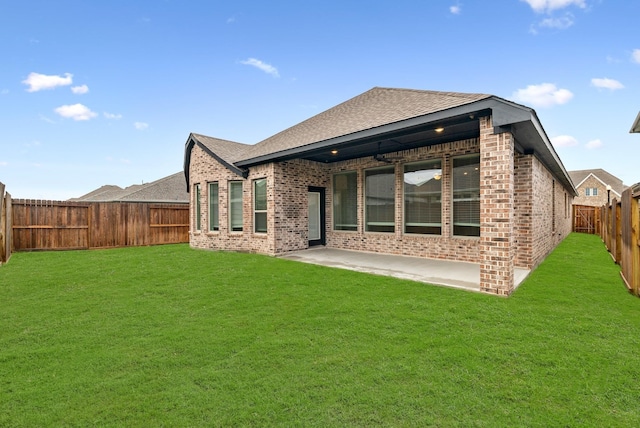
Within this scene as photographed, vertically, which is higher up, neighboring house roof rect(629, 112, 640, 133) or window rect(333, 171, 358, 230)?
neighboring house roof rect(629, 112, 640, 133)

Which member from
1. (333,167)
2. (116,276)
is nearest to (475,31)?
(333,167)

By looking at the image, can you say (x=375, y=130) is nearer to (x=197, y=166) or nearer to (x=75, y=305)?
(x=75, y=305)

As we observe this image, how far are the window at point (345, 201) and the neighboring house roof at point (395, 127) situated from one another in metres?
0.80

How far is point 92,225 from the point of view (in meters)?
11.8

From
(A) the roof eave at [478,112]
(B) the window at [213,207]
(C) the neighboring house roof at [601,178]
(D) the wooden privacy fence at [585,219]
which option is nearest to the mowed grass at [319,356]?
(A) the roof eave at [478,112]

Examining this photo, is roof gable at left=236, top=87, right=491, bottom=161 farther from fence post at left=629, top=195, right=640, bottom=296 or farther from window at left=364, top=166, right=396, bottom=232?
fence post at left=629, top=195, right=640, bottom=296

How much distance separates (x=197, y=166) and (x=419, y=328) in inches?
432

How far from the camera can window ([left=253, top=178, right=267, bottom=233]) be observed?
9.84 m

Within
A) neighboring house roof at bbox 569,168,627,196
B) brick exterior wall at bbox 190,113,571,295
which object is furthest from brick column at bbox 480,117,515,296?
neighboring house roof at bbox 569,168,627,196

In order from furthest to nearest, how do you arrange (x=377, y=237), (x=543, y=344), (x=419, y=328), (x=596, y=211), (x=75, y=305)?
(x=596, y=211) < (x=377, y=237) < (x=75, y=305) < (x=419, y=328) < (x=543, y=344)

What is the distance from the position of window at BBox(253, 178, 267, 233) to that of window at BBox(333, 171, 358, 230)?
2631mm

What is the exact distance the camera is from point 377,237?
949 cm

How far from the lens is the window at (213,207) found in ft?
36.7

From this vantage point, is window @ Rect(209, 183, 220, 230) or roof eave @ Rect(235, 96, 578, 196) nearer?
roof eave @ Rect(235, 96, 578, 196)
